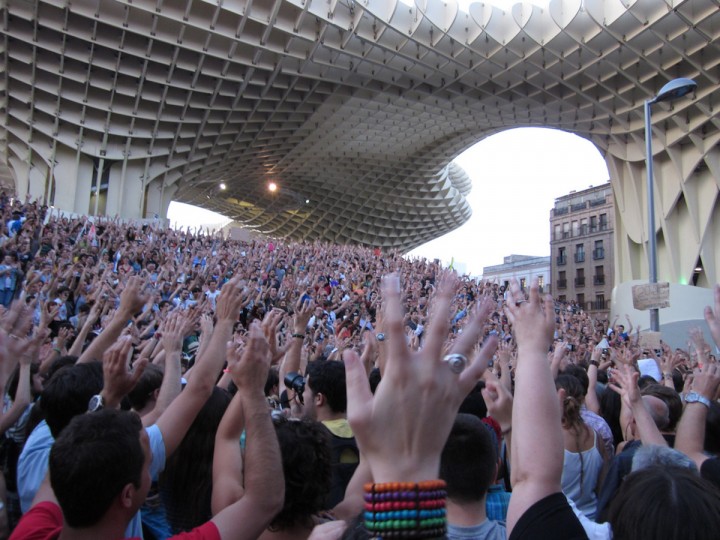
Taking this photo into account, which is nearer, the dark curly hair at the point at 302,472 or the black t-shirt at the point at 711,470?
the dark curly hair at the point at 302,472

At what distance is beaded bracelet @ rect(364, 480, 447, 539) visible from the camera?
3.78 ft

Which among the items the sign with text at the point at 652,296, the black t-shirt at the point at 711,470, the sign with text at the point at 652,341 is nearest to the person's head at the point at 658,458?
the black t-shirt at the point at 711,470

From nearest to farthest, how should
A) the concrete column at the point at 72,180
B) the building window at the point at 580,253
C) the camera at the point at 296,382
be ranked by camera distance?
the camera at the point at 296,382
the concrete column at the point at 72,180
the building window at the point at 580,253

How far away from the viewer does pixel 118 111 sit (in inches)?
1118

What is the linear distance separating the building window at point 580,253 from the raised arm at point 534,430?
53.6 meters

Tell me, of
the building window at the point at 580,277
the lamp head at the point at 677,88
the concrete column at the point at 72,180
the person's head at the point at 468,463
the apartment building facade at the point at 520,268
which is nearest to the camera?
the person's head at the point at 468,463

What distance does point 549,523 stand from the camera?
149 cm

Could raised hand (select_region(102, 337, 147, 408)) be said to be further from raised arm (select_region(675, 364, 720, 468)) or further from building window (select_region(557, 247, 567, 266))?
building window (select_region(557, 247, 567, 266))

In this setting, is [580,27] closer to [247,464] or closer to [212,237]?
[212,237]

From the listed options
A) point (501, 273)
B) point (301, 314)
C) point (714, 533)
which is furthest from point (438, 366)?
point (501, 273)

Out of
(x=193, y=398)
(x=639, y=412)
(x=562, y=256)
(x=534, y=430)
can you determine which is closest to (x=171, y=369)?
(x=193, y=398)

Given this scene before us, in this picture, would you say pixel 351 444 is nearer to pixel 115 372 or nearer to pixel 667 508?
pixel 115 372

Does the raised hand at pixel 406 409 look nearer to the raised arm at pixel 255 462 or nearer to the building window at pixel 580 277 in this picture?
the raised arm at pixel 255 462

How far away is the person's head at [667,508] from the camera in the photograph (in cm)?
130
